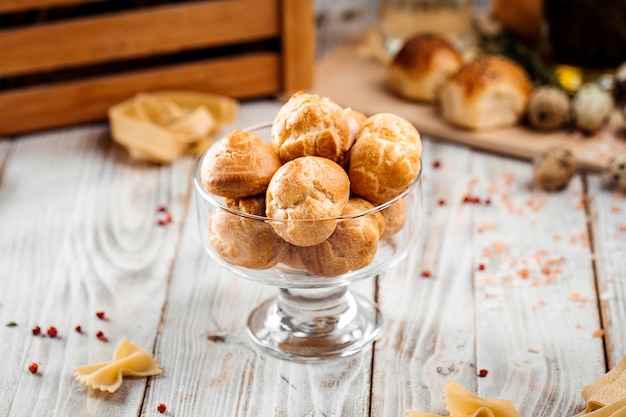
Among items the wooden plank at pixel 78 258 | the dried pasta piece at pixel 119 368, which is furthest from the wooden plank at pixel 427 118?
the dried pasta piece at pixel 119 368

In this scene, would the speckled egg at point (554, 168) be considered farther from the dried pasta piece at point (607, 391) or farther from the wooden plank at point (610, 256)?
the dried pasta piece at point (607, 391)

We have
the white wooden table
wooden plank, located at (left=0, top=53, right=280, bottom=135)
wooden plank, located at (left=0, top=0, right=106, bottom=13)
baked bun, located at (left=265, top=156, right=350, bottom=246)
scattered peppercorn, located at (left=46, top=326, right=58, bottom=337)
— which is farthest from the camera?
wooden plank, located at (left=0, top=53, right=280, bottom=135)

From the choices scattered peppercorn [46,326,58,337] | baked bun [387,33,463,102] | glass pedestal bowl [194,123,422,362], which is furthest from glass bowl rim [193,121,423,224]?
baked bun [387,33,463,102]

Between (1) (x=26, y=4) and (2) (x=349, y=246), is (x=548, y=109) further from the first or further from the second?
(1) (x=26, y=4)

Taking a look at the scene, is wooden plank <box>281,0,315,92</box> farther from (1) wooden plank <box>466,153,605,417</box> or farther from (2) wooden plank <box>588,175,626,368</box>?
(2) wooden plank <box>588,175,626,368</box>

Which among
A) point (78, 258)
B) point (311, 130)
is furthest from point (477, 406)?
point (78, 258)

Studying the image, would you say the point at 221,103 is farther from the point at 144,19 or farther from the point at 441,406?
the point at 441,406
